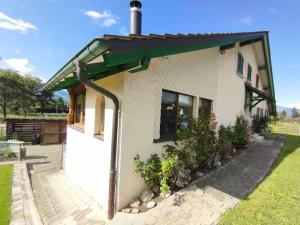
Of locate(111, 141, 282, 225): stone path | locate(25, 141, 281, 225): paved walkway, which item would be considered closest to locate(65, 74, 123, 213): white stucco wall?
locate(25, 141, 281, 225): paved walkway

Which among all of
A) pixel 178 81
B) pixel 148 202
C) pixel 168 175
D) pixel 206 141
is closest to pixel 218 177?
pixel 206 141

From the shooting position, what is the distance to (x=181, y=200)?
18.5 feet

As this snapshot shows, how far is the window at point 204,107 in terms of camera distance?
8942 mm

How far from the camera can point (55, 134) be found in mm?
20719

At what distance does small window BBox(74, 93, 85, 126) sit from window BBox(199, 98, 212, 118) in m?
5.02

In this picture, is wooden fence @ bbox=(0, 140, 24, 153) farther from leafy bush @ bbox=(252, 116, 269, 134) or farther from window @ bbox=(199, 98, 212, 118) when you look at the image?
leafy bush @ bbox=(252, 116, 269, 134)

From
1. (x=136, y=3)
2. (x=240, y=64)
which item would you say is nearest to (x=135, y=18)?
(x=136, y=3)

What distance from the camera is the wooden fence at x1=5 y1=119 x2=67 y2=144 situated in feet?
63.9

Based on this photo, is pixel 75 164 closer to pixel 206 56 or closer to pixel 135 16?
pixel 135 16

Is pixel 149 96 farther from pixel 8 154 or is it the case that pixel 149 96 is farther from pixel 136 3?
pixel 8 154

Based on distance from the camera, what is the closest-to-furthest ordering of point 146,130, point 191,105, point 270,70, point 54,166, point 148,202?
point 148,202 → point 146,130 → point 191,105 → point 54,166 → point 270,70

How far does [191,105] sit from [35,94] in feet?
169

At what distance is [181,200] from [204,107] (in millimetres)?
4745

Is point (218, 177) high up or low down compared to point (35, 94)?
down
